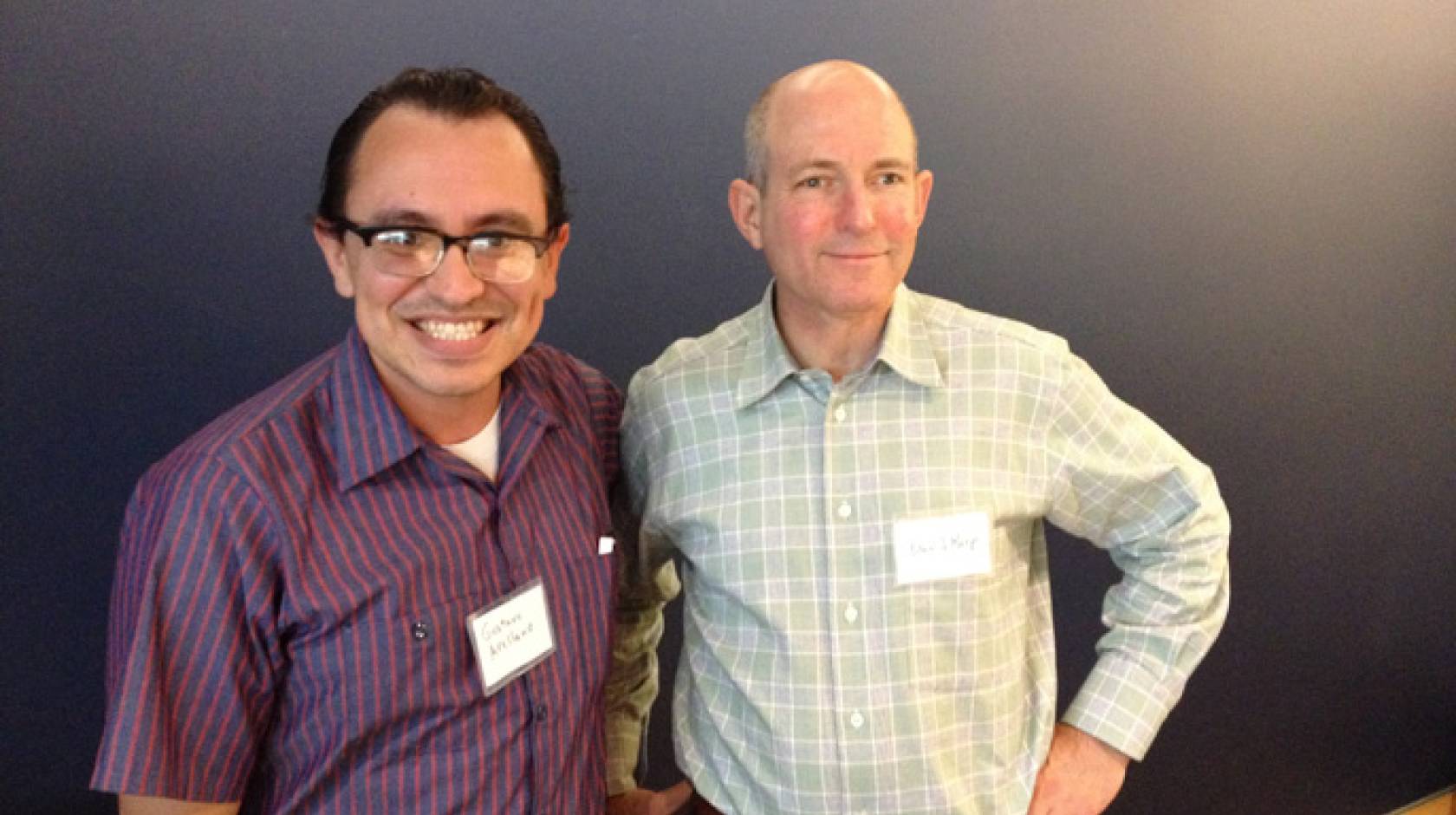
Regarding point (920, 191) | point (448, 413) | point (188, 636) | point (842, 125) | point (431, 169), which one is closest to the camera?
point (188, 636)

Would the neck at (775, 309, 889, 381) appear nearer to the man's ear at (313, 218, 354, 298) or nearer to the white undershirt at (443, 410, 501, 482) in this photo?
the white undershirt at (443, 410, 501, 482)

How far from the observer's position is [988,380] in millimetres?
1721

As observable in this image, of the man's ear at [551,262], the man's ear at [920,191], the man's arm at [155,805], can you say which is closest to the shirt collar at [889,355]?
the man's ear at [920,191]

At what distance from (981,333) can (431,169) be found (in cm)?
86

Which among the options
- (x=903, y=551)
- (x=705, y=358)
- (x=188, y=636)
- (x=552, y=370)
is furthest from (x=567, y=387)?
(x=188, y=636)

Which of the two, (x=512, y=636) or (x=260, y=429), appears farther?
(x=512, y=636)

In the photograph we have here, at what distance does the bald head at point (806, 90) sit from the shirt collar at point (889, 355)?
245 mm

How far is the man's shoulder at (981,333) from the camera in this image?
1743 mm

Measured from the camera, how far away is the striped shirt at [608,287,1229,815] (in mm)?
1678

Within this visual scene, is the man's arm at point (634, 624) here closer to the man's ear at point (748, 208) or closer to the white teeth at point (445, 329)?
the man's ear at point (748, 208)

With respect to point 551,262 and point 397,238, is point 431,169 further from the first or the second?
point 551,262

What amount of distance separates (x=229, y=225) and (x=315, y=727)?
0.89 m

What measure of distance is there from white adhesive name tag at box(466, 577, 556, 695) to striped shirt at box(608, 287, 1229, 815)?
31cm

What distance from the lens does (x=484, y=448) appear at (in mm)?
1584
